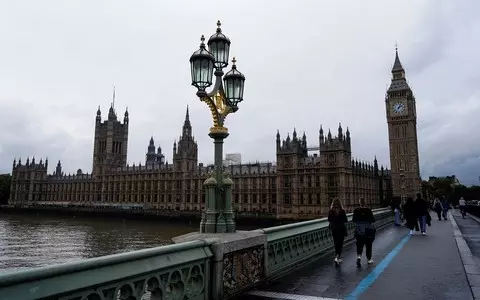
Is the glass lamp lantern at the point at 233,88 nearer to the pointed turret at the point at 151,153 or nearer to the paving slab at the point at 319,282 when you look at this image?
the paving slab at the point at 319,282

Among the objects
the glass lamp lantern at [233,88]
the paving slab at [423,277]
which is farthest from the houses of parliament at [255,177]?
the glass lamp lantern at [233,88]

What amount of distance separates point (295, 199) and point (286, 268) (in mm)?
63883

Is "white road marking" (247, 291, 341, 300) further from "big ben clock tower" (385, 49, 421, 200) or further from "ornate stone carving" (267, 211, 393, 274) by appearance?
"big ben clock tower" (385, 49, 421, 200)

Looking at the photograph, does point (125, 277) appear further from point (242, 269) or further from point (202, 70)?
point (202, 70)

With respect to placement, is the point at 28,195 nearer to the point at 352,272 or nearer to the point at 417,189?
the point at 417,189

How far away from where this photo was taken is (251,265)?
702cm

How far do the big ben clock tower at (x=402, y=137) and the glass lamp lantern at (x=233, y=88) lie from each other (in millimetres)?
91540

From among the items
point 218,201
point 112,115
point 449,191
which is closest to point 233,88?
point 218,201

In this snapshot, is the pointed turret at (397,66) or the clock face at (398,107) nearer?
the clock face at (398,107)

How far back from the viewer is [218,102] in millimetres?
8383

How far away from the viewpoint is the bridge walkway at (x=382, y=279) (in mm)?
6695

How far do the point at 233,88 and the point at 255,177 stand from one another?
A: 7306 centimetres

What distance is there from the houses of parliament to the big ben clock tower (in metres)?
0.24

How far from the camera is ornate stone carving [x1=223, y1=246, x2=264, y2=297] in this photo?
6.23 meters
